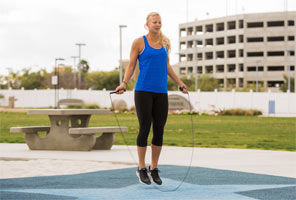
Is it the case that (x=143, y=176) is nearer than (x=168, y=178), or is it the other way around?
(x=143, y=176)

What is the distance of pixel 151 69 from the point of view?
20.3 ft

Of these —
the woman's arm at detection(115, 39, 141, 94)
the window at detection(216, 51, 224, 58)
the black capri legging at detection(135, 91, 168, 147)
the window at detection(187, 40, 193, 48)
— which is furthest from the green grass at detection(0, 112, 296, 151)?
the window at detection(187, 40, 193, 48)

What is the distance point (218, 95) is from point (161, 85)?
4813 cm

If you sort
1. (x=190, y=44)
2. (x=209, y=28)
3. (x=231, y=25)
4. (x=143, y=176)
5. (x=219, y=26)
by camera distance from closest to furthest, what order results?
(x=143, y=176)
(x=231, y=25)
(x=219, y=26)
(x=209, y=28)
(x=190, y=44)

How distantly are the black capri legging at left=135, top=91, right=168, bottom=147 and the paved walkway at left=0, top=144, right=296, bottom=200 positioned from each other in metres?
0.62

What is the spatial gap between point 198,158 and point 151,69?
4.22 metres

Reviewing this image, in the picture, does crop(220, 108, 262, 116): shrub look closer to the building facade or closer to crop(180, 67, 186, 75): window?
the building facade

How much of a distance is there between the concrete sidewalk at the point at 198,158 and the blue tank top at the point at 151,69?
180cm

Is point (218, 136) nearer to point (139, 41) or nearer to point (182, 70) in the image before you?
point (139, 41)

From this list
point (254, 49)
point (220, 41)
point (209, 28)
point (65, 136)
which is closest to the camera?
point (65, 136)

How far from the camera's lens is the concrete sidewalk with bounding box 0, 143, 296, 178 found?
28.5 feet

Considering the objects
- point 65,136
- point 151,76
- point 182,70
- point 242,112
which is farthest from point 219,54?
point 151,76

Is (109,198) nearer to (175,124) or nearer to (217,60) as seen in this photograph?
(175,124)

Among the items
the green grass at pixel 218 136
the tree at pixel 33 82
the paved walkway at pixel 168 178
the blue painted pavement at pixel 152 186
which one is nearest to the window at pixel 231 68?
the tree at pixel 33 82
